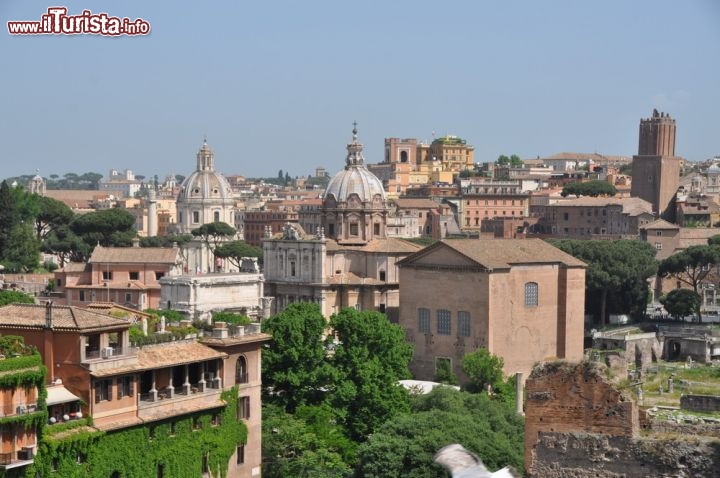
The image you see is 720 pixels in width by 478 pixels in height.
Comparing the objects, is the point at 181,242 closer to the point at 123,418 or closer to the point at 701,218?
the point at 701,218

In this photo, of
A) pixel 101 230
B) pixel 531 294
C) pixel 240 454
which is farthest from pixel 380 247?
pixel 240 454

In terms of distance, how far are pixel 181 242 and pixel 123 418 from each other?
77469 mm

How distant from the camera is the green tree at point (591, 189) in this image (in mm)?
111875

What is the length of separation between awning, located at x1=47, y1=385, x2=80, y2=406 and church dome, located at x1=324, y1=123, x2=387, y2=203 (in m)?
40.7

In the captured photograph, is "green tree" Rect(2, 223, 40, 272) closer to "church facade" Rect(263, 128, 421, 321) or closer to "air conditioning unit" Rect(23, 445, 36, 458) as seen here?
"church facade" Rect(263, 128, 421, 321)

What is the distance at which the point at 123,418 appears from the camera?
27.0m

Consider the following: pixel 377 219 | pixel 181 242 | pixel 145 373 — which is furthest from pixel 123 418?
pixel 181 242

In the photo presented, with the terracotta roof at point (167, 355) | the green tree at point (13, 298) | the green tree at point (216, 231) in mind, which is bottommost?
the green tree at point (216, 231)

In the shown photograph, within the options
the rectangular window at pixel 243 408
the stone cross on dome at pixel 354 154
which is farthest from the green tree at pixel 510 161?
the rectangular window at pixel 243 408

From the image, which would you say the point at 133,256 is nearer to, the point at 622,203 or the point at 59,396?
the point at 59,396


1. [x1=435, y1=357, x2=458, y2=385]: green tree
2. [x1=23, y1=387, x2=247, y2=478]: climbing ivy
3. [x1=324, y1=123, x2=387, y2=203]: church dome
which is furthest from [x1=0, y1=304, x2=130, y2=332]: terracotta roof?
[x1=324, y1=123, x2=387, y2=203]: church dome

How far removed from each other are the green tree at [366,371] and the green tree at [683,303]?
90.4 feet

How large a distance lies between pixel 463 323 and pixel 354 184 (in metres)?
18.5

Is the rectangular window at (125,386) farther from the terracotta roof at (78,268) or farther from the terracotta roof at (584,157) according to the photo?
the terracotta roof at (584,157)
